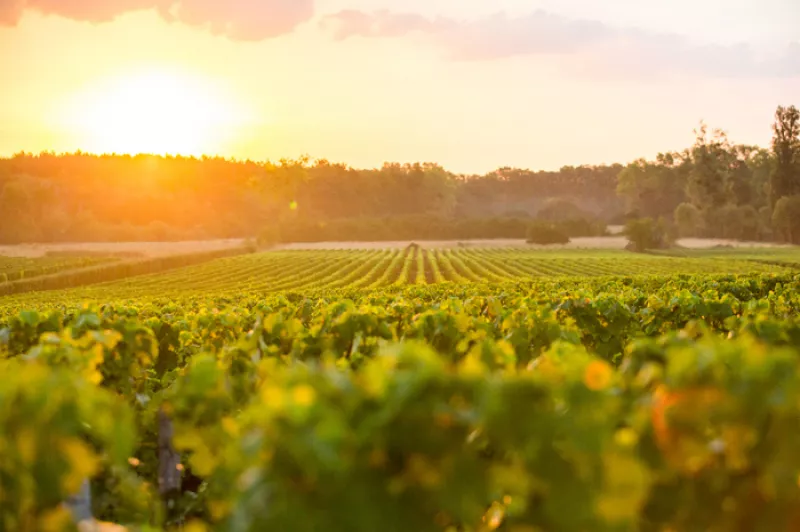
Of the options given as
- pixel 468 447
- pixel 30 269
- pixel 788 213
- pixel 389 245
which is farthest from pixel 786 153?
pixel 468 447

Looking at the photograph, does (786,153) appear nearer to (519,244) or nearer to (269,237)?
(519,244)

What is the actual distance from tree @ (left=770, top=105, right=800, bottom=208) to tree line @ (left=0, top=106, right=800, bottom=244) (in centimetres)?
14

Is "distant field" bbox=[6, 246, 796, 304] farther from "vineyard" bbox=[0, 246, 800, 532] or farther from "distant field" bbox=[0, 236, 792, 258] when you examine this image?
"vineyard" bbox=[0, 246, 800, 532]

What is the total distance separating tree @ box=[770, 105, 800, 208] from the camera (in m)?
101

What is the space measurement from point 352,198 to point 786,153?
8021 centimetres

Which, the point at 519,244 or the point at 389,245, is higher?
the point at 389,245

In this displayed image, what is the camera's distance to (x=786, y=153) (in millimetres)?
101438

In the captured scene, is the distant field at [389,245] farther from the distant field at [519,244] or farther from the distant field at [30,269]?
the distant field at [30,269]

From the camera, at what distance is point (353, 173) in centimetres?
15975

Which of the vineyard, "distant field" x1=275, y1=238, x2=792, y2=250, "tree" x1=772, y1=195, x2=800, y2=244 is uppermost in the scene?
the vineyard

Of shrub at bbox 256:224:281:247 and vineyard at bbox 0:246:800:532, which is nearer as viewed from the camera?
vineyard at bbox 0:246:800:532

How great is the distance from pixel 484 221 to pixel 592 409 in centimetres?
13157

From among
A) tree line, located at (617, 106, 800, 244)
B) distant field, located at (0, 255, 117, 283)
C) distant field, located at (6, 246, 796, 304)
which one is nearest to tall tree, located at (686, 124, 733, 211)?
tree line, located at (617, 106, 800, 244)

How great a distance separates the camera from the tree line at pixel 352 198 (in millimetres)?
114375
